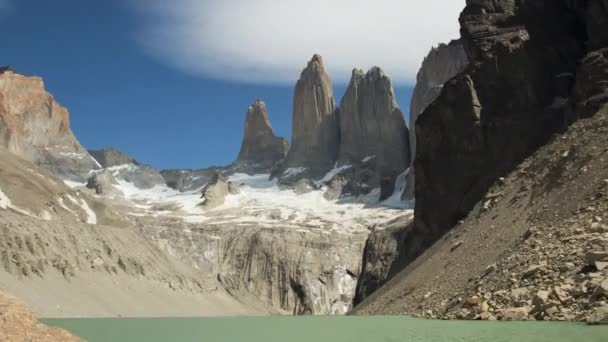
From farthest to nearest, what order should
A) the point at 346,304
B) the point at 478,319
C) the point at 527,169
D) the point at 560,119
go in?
the point at 346,304 < the point at 560,119 < the point at 527,169 < the point at 478,319

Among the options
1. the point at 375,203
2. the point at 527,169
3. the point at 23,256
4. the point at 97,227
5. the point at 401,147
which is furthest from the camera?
the point at 401,147

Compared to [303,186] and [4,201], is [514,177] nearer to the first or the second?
[4,201]

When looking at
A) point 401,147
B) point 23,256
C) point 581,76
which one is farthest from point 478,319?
point 401,147

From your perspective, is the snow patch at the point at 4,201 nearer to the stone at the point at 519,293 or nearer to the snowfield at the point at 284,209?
the snowfield at the point at 284,209

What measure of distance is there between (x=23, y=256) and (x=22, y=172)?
3216 centimetres

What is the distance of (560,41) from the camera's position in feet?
222

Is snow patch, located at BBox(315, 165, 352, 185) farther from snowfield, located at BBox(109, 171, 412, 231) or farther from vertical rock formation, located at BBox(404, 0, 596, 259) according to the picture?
vertical rock formation, located at BBox(404, 0, 596, 259)

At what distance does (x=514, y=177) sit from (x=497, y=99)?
13.1 m

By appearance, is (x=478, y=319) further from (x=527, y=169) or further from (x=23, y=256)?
(x=23, y=256)

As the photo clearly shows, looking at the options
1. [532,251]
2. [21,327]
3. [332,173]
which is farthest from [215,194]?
[21,327]

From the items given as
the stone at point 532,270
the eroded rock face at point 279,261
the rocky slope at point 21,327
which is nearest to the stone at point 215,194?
the eroded rock face at point 279,261

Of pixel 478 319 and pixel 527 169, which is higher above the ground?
pixel 527 169

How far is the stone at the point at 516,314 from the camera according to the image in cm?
2877

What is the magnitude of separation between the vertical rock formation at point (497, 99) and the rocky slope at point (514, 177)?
105 millimetres
